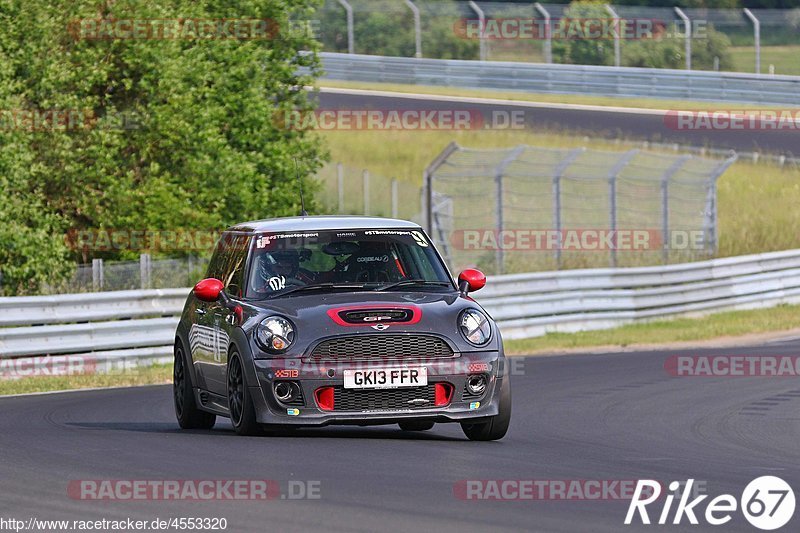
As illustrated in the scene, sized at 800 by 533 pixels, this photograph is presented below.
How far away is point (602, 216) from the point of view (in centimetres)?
3759

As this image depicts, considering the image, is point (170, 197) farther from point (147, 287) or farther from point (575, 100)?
point (575, 100)

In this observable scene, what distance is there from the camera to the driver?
37.4ft

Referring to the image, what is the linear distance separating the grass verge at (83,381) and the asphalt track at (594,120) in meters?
27.0

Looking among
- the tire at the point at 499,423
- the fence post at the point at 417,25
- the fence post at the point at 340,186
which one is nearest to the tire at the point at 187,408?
the tire at the point at 499,423

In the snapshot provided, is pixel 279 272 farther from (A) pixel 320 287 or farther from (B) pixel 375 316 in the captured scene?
(B) pixel 375 316

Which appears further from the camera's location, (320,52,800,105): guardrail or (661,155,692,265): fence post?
(320,52,800,105): guardrail

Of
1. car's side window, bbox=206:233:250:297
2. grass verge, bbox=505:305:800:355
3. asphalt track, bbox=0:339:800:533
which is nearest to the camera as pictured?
asphalt track, bbox=0:339:800:533

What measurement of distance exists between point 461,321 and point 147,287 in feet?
40.0

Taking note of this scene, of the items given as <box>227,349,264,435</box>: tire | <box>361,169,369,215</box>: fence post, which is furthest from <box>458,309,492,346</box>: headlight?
<box>361,169,369,215</box>: fence post

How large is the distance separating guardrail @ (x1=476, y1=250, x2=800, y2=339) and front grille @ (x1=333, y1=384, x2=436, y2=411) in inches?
493

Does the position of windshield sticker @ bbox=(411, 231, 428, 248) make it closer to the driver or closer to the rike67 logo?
the driver

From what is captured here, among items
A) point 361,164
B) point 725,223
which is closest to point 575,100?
point 361,164

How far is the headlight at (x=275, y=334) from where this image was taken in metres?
10.6

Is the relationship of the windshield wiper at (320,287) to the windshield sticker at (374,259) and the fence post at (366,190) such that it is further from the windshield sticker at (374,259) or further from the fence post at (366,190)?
the fence post at (366,190)
